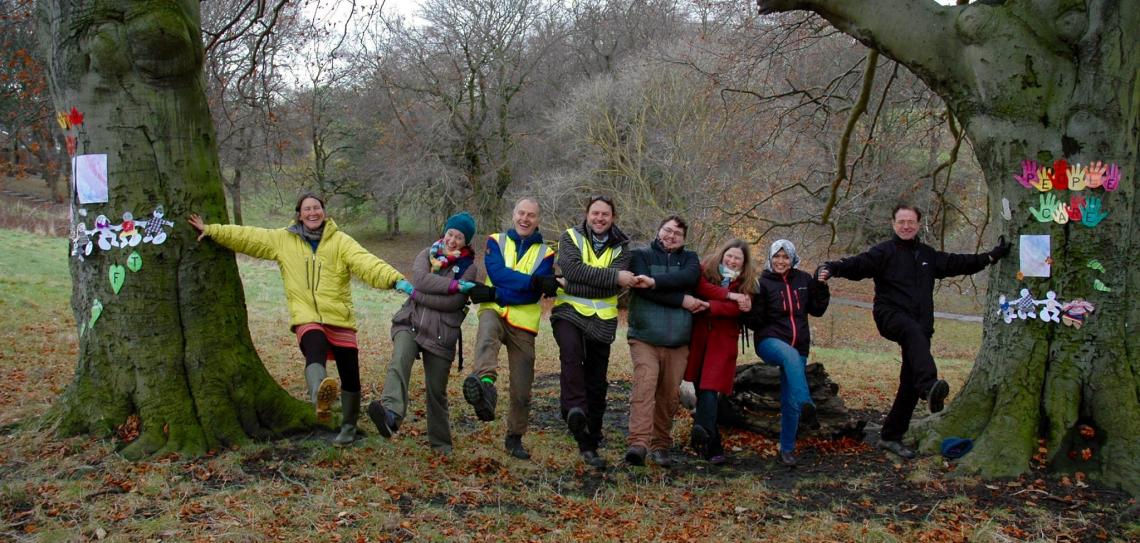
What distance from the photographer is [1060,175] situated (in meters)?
5.23

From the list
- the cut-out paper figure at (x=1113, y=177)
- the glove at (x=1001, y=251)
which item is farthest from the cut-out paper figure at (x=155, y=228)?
the cut-out paper figure at (x=1113, y=177)

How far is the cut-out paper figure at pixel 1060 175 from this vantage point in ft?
17.1

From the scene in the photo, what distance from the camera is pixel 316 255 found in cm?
537

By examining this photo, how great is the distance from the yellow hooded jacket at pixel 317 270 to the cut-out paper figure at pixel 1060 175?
4.43 m

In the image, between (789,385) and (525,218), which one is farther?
(789,385)

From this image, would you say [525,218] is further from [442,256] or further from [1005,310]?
[1005,310]

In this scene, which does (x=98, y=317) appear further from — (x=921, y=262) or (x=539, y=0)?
(x=539, y=0)

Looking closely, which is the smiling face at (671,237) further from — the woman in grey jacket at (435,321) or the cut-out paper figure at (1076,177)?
the cut-out paper figure at (1076,177)

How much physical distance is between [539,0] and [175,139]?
24609mm

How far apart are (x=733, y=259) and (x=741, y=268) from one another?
3.5 inches

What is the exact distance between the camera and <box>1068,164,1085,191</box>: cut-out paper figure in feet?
17.0

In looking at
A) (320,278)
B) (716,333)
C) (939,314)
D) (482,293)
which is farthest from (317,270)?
(939,314)

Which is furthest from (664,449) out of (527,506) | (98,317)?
(98,317)

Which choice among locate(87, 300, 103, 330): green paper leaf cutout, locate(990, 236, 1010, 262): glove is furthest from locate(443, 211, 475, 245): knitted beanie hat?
locate(990, 236, 1010, 262): glove
